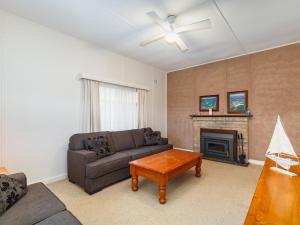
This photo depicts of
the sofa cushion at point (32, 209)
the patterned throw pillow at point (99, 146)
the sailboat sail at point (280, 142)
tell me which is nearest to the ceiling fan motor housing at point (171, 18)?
the sailboat sail at point (280, 142)

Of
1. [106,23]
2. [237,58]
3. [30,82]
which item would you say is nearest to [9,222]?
[30,82]

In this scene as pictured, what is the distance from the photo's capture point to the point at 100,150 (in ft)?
10.0

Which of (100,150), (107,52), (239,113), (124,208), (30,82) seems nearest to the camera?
(124,208)

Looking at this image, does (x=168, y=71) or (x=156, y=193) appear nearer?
(x=156, y=193)

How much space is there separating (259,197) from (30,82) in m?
3.47

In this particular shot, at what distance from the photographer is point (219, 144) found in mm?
4520

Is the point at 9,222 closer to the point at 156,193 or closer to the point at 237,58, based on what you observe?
the point at 156,193

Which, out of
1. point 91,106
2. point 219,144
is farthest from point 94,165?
point 219,144

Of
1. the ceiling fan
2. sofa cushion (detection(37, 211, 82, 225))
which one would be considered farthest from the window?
sofa cushion (detection(37, 211, 82, 225))

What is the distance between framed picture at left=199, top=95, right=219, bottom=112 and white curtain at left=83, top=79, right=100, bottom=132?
3137 mm

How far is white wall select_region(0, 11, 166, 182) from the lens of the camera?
2541 mm

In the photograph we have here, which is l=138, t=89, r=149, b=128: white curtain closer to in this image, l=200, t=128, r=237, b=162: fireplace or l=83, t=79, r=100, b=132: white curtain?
l=83, t=79, r=100, b=132: white curtain

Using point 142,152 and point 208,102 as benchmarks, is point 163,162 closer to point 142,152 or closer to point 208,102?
point 142,152

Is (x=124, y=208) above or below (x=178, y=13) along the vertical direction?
below
